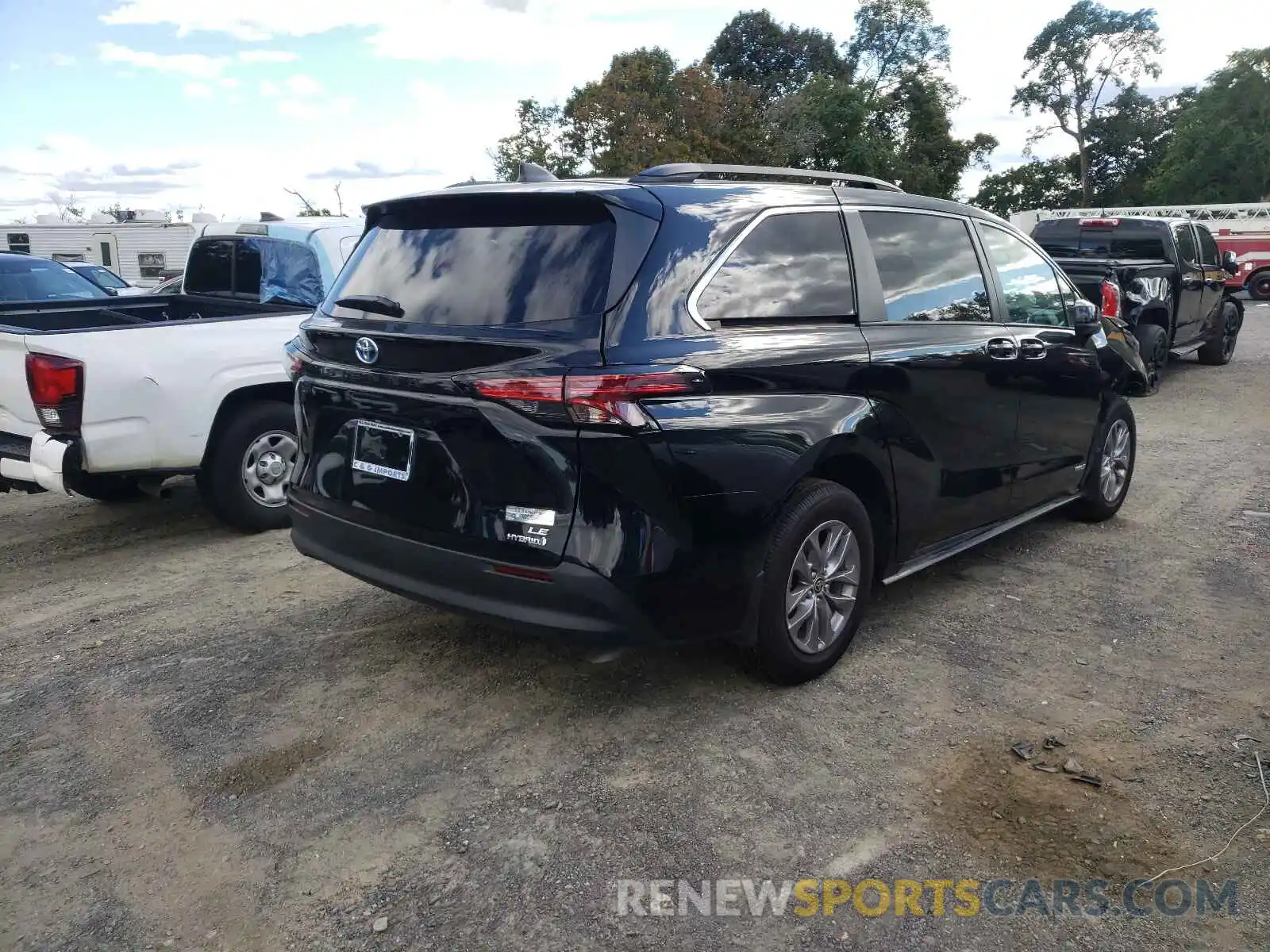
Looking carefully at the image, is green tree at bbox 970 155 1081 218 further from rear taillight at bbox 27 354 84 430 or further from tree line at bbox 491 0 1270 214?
rear taillight at bbox 27 354 84 430

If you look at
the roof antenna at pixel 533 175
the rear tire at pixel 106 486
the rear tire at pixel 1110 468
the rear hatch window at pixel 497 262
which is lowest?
the rear tire at pixel 106 486

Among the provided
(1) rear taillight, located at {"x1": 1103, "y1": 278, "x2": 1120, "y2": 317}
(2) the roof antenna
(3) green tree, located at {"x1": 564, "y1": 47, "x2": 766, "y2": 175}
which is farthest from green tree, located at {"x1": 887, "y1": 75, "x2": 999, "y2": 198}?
(2) the roof antenna

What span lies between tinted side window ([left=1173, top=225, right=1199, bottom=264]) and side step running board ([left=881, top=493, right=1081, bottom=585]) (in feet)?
26.5

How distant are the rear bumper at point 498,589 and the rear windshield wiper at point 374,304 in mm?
772

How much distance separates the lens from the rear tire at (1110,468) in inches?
226

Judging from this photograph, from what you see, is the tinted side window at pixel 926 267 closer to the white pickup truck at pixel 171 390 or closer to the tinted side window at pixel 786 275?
the tinted side window at pixel 786 275

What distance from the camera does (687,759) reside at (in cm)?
332

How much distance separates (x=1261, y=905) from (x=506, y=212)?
2.99m

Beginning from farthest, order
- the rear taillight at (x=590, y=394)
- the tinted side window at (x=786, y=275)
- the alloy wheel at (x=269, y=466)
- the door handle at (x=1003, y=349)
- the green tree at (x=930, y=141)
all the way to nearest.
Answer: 1. the green tree at (x=930, y=141)
2. the alloy wheel at (x=269, y=466)
3. the door handle at (x=1003, y=349)
4. the tinted side window at (x=786, y=275)
5. the rear taillight at (x=590, y=394)

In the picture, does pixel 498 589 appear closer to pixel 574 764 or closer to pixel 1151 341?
pixel 574 764

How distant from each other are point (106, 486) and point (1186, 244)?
1208cm

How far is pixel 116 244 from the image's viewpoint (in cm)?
2786

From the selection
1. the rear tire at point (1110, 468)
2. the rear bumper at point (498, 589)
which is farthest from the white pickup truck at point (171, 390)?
the rear tire at point (1110, 468)

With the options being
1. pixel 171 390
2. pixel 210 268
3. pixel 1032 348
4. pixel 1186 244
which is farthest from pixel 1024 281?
pixel 1186 244
